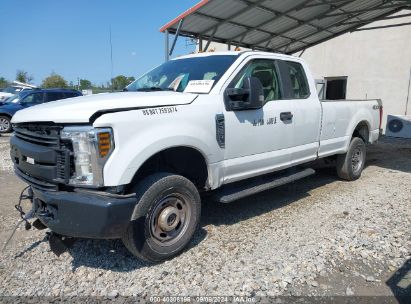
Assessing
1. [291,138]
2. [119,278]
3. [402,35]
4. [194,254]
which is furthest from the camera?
[402,35]

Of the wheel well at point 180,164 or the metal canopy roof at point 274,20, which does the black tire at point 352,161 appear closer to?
the wheel well at point 180,164

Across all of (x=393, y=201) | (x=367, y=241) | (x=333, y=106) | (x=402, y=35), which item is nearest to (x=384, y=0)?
(x=402, y=35)

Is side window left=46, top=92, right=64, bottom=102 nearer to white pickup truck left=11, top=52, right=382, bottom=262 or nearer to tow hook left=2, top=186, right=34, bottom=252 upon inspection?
white pickup truck left=11, top=52, right=382, bottom=262

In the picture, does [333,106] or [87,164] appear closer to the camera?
[87,164]

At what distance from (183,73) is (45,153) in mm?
1999

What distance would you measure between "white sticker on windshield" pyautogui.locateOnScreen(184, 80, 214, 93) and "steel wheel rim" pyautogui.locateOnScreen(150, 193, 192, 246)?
3.81 ft

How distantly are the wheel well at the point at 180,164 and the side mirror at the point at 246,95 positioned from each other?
0.69 meters

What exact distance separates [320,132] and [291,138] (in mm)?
855

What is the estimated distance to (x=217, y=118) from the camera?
376cm

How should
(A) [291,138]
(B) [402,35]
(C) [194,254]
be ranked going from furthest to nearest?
1. (B) [402,35]
2. (A) [291,138]
3. (C) [194,254]

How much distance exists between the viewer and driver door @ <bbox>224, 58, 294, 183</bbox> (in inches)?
157

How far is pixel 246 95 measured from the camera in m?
3.90

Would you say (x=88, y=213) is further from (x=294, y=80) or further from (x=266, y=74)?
(x=294, y=80)

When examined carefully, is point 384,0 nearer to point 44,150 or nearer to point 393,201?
point 393,201
